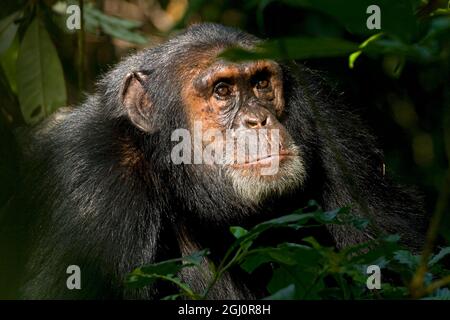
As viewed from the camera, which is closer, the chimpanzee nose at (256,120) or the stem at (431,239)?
the stem at (431,239)

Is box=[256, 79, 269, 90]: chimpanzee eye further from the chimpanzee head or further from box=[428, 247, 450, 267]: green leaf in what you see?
box=[428, 247, 450, 267]: green leaf

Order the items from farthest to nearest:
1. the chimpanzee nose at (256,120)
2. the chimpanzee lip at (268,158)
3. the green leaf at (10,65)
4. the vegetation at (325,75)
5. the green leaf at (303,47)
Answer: the green leaf at (10,65)
the chimpanzee nose at (256,120)
the chimpanzee lip at (268,158)
the vegetation at (325,75)
the green leaf at (303,47)

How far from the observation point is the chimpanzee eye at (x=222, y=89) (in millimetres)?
6770

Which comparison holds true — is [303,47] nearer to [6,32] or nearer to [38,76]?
[38,76]

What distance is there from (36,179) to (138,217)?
1.01 m

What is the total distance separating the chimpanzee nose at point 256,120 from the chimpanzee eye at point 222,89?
36cm

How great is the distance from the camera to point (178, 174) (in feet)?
22.1

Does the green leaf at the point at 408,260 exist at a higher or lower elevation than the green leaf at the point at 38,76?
lower

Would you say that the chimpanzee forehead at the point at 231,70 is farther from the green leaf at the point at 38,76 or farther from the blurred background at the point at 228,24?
the green leaf at the point at 38,76

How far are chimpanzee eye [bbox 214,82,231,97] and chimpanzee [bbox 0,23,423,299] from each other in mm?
12

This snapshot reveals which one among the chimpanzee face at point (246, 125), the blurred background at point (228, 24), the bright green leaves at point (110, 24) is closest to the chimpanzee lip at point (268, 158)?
the chimpanzee face at point (246, 125)

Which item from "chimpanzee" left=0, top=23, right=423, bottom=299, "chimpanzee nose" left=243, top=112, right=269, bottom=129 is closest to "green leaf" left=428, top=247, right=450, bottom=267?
"chimpanzee" left=0, top=23, right=423, bottom=299

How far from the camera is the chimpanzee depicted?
6211 mm

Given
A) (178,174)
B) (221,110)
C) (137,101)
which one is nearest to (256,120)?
(221,110)
